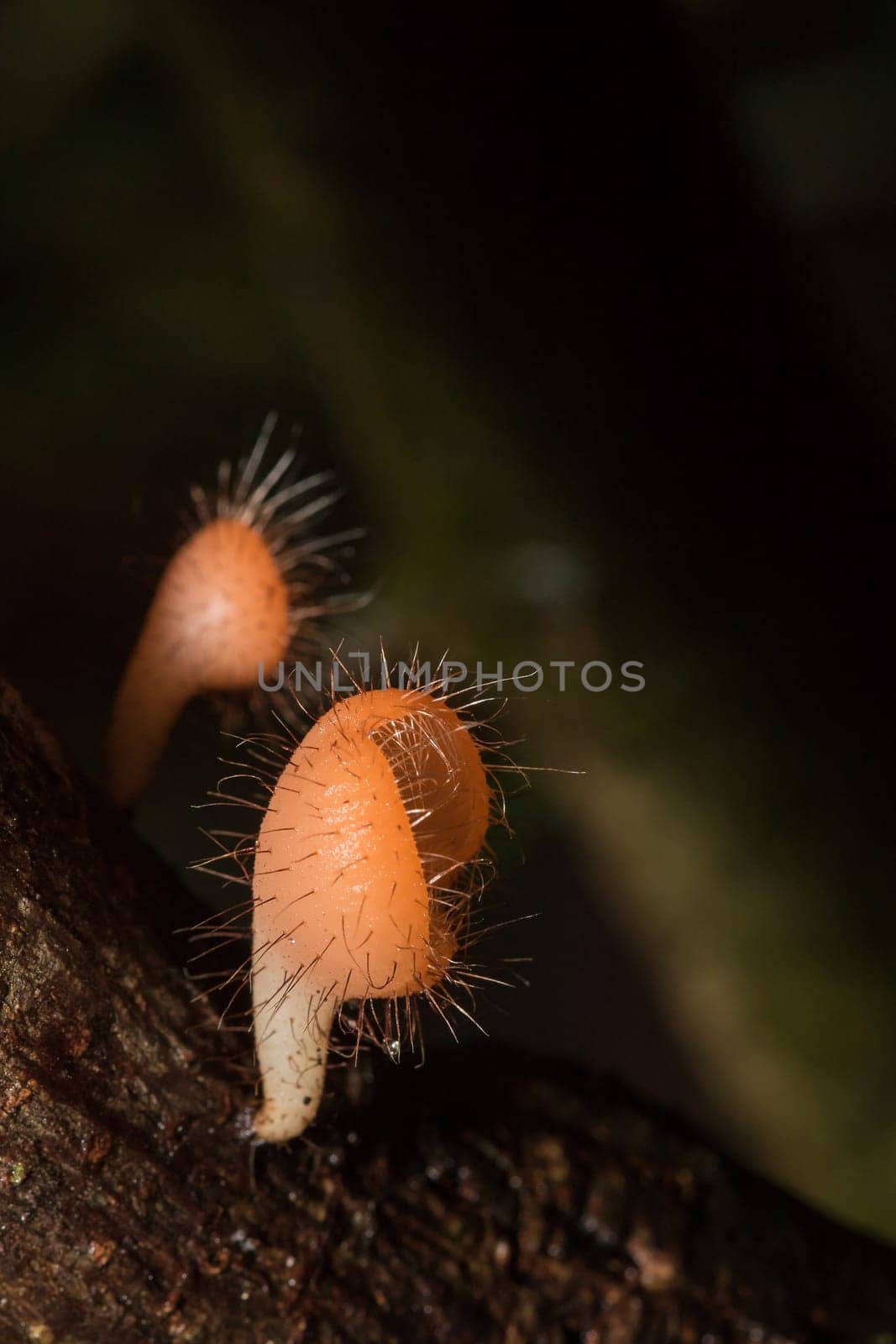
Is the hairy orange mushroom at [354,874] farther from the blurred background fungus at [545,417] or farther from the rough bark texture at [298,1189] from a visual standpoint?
the blurred background fungus at [545,417]

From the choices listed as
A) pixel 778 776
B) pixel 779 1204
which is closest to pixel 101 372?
pixel 778 776

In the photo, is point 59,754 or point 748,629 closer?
point 59,754

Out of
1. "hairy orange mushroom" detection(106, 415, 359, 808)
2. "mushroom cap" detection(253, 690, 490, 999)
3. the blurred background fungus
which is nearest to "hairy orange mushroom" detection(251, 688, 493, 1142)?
"mushroom cap" detection(253, 690, 490, 999)

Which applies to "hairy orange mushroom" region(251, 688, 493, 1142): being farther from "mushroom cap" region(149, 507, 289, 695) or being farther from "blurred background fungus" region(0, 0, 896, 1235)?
"blurred background fungus" region(0, 0, 896, 1235)

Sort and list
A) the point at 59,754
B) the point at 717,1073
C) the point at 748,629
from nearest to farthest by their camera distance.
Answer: the point at 59,754 < the point at 748,629 < the point at 717,1073

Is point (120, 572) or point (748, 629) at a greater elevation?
point (748, 629)

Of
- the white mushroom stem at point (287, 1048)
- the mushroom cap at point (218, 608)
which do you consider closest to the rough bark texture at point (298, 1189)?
the white mushroom stem at point (287, 1048)

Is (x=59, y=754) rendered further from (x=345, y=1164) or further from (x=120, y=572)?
(x=120, y=572)

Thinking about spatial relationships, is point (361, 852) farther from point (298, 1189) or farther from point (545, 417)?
point (545, 417)
